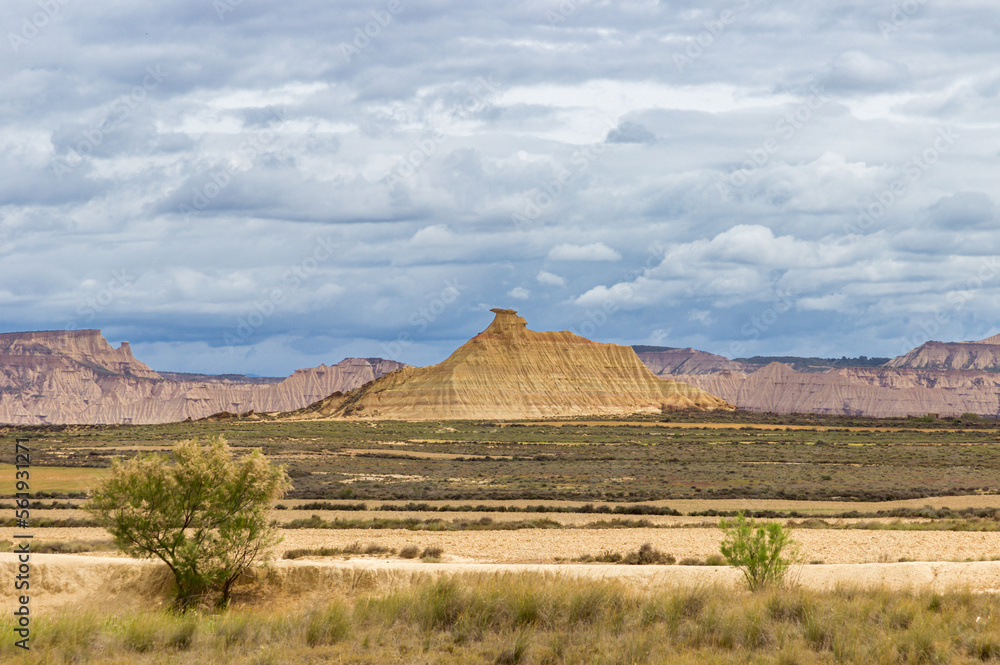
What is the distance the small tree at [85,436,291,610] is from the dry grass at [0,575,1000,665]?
7.47 feet

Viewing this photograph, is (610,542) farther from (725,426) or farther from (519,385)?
(519,385)

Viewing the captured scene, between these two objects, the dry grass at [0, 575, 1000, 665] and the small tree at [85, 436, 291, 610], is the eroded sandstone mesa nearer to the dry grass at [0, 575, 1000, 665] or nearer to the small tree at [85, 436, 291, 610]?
the small tree at [85, 436, 291, 610]

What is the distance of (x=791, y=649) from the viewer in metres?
10.7

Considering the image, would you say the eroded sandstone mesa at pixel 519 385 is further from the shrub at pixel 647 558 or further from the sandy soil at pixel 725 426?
the shrub at pixel 647 558

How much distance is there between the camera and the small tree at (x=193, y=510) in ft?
49.1

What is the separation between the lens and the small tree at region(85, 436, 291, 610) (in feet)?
49.1

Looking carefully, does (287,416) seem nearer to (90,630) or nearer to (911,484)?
(911,484)

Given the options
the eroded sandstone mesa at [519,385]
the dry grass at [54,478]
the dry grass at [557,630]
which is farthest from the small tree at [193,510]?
the eroded sandstone mesa at [519,385]

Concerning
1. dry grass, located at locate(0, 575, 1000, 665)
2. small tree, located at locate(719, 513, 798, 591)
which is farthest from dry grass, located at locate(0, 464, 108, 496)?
small tree, located at locate(719, 513, 798, 591)

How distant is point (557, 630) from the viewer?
11805mm

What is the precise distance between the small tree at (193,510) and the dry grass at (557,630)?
2276mm

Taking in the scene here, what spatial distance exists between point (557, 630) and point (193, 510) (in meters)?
7.09

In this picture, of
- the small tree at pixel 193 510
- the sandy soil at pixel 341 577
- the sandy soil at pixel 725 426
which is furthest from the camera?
the sandy soil at pixel 725 426

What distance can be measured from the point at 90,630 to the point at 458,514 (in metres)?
18.6
